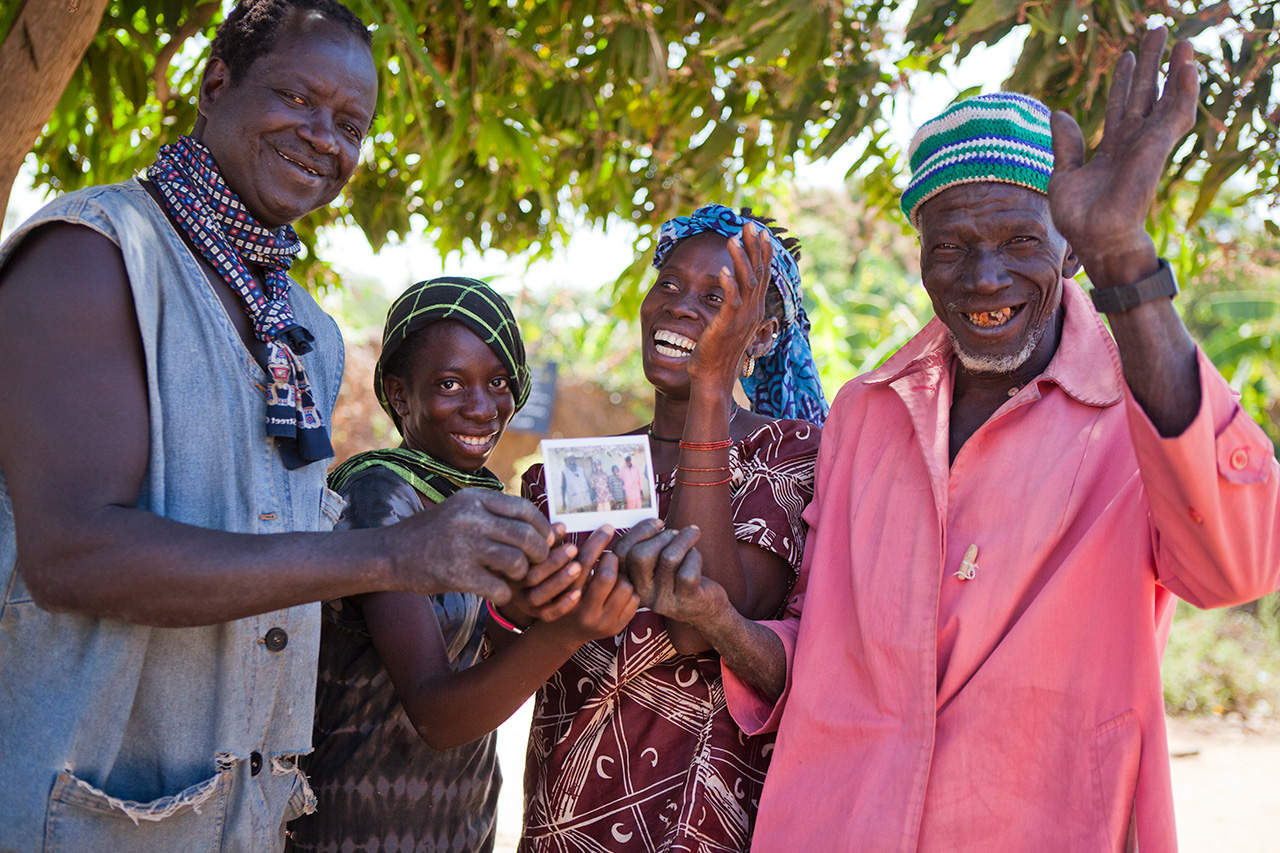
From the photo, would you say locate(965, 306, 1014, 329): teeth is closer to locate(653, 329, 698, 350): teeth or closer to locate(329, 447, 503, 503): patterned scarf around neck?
locate(653, 329, 698, 350): teeth

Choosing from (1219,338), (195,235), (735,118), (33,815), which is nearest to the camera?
(33,815)

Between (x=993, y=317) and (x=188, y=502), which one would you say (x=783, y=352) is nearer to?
(x=993, y=317)

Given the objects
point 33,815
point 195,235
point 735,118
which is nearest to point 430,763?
point 33,815

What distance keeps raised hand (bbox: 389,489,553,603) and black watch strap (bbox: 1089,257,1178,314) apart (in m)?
1.05

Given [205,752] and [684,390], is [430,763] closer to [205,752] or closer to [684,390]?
[205,752]

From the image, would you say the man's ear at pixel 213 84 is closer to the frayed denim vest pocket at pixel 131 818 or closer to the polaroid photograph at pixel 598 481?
the polaroid photograph at pixel 598 481

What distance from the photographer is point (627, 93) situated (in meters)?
5.31

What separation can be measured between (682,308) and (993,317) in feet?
2.81

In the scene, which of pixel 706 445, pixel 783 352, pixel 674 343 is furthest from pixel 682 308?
pixel 706 445

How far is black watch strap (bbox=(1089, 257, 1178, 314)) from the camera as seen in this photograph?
1.59 m

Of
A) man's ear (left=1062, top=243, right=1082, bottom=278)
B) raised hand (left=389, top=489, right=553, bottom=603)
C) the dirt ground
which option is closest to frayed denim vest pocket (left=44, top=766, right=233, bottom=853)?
raised hand (left=389, top=489, right=553, bottom=603)

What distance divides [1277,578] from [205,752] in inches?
77.8

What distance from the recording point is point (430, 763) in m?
2.48

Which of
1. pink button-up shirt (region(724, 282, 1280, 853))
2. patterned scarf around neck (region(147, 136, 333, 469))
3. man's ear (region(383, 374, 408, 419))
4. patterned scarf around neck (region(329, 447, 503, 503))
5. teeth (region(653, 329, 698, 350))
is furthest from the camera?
man's ear (region(383, 374, 408, 419))
